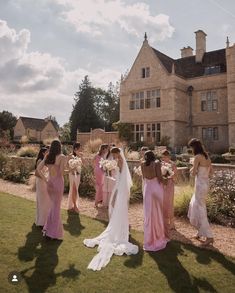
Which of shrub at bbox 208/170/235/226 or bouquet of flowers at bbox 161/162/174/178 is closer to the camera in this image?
bouquet of flowers at bbox 161/162/174/178

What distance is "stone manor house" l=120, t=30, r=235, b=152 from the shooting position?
26.3 meters

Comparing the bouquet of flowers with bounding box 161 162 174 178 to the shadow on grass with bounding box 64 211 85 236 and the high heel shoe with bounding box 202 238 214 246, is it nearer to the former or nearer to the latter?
the high heel shoe with bounding box 202 238 214 246

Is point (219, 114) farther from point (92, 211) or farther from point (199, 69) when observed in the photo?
point (92, 211)

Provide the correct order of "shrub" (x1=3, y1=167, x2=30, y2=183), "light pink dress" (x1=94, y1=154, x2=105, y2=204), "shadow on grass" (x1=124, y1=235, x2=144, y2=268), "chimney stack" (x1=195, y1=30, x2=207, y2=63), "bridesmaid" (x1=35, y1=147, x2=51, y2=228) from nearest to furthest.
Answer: "shadow on grass" (x1=124, y1=235, x2=144, y2=268) → "bridesmaid" (x1=35, y1=147, x2=51, y2=228) → "light pink dress" (x1=94, y1=154, x2=105, y2=204) → "shrub" (x1=3, y1=167, x2=30, y2=183) → "chimney stack" (x1=195, y1=30, x2=207, y2=63)

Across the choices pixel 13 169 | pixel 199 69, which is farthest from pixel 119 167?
pixel 199 69

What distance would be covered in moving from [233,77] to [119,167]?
837 inches

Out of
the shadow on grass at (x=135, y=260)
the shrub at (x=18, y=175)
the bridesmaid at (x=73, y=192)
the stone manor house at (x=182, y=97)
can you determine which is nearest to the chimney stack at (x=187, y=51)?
the stone manor house at (x=182, y=97)

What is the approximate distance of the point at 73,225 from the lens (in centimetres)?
762

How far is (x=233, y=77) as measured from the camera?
2484 centimetres

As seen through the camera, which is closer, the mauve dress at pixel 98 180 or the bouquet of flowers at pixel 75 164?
the bouquet of flowers at pixel 75 164

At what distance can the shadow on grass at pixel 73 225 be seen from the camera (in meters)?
7.06

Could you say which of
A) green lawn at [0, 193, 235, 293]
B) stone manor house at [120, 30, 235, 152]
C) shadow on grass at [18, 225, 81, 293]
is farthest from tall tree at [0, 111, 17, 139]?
green lawn at [0, 193, 235, 293]

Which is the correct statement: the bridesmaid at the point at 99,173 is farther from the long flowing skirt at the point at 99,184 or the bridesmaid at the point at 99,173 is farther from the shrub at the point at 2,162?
the shrub at the point at 2,162

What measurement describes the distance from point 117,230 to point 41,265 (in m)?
1.90
